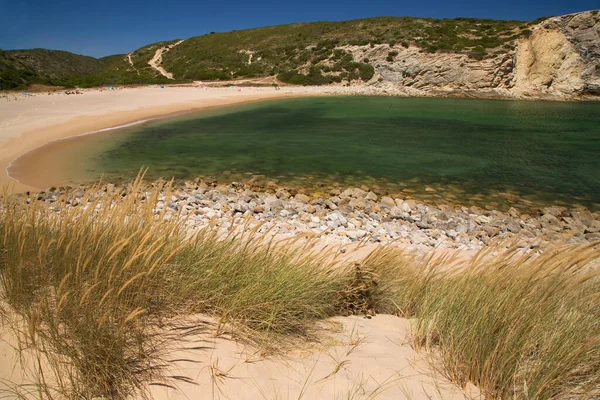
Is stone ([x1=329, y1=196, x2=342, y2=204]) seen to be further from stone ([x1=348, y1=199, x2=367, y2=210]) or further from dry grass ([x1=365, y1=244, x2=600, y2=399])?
dry grass ([x1=365, y1=244, x2=600, y2=399])

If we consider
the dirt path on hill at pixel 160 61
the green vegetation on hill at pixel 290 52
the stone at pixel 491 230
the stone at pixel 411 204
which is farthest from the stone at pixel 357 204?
the dirt path on hill at pixel 160 61

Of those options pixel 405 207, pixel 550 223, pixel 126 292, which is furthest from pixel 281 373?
pixel 550 223

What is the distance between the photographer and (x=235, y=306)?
103 inches

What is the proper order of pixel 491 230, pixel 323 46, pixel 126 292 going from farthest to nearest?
1. pixel 323 46
2. pixel 491 230
3. pixel 126 292

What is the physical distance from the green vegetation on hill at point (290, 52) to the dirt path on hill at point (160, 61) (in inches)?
43.5

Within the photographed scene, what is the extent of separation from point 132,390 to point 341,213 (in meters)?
6.13

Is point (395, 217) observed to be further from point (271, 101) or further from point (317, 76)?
point (317, 76)

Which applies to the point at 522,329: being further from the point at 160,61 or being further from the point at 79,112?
the point at 160,61

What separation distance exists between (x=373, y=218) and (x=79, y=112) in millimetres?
21798

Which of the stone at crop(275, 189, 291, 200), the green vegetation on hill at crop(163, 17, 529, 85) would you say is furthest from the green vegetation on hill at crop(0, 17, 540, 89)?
the stone at crop(275, 189, 291, 200)

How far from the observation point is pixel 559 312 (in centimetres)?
238

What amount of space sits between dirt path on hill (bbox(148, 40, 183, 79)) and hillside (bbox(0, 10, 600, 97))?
0.21 meters

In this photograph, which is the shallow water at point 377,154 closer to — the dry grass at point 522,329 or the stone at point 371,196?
the stone at point 371,196

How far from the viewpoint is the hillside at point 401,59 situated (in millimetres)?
39312
